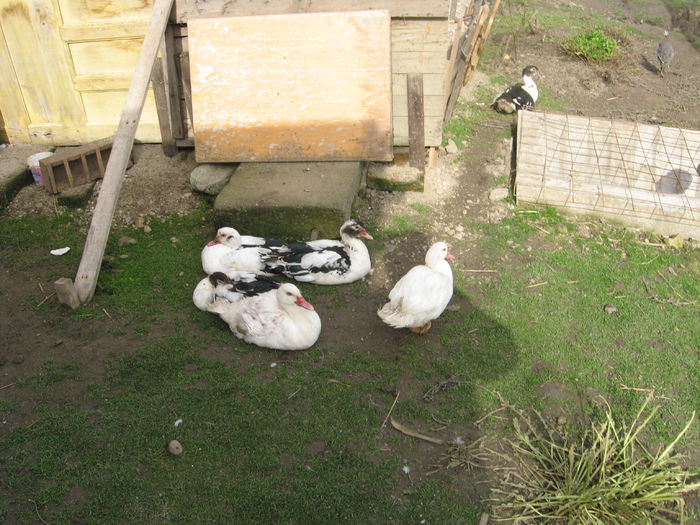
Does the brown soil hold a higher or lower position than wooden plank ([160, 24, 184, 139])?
lower

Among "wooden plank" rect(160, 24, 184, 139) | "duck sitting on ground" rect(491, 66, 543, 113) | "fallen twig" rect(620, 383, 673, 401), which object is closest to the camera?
"fallen twig" rect(620, 383, 673, 401)

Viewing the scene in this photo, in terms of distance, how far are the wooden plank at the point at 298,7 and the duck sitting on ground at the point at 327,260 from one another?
8.46ft

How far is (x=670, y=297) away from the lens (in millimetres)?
4918

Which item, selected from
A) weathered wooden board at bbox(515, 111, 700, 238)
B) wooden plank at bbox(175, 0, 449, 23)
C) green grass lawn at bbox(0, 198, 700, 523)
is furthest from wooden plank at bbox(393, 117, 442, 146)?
green grass lawn at bbox(0, 198, 700, 523)

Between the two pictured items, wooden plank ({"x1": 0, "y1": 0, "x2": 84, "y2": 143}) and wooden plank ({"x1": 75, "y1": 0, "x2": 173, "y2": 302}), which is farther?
wooden plank ({"x1": 0, "y1": 0, "x2": 84, "y2": 143})

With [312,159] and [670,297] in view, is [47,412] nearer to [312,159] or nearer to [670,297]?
[312,159]

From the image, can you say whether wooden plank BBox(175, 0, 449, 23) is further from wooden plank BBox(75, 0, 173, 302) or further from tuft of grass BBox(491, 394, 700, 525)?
tuft of grass BBox(491, 394, 700, 525)

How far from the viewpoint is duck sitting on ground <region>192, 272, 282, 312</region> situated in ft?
13.9

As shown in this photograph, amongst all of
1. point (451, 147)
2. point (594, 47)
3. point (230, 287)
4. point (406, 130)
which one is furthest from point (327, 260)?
point (594, 47)

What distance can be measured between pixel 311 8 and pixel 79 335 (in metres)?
4.06

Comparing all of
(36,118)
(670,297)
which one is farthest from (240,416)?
(36,118)

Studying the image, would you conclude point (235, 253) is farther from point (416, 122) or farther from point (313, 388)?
point (416, 122)

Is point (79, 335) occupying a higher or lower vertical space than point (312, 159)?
lower

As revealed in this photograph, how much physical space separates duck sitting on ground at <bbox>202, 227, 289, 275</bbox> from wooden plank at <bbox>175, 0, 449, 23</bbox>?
2698mm
